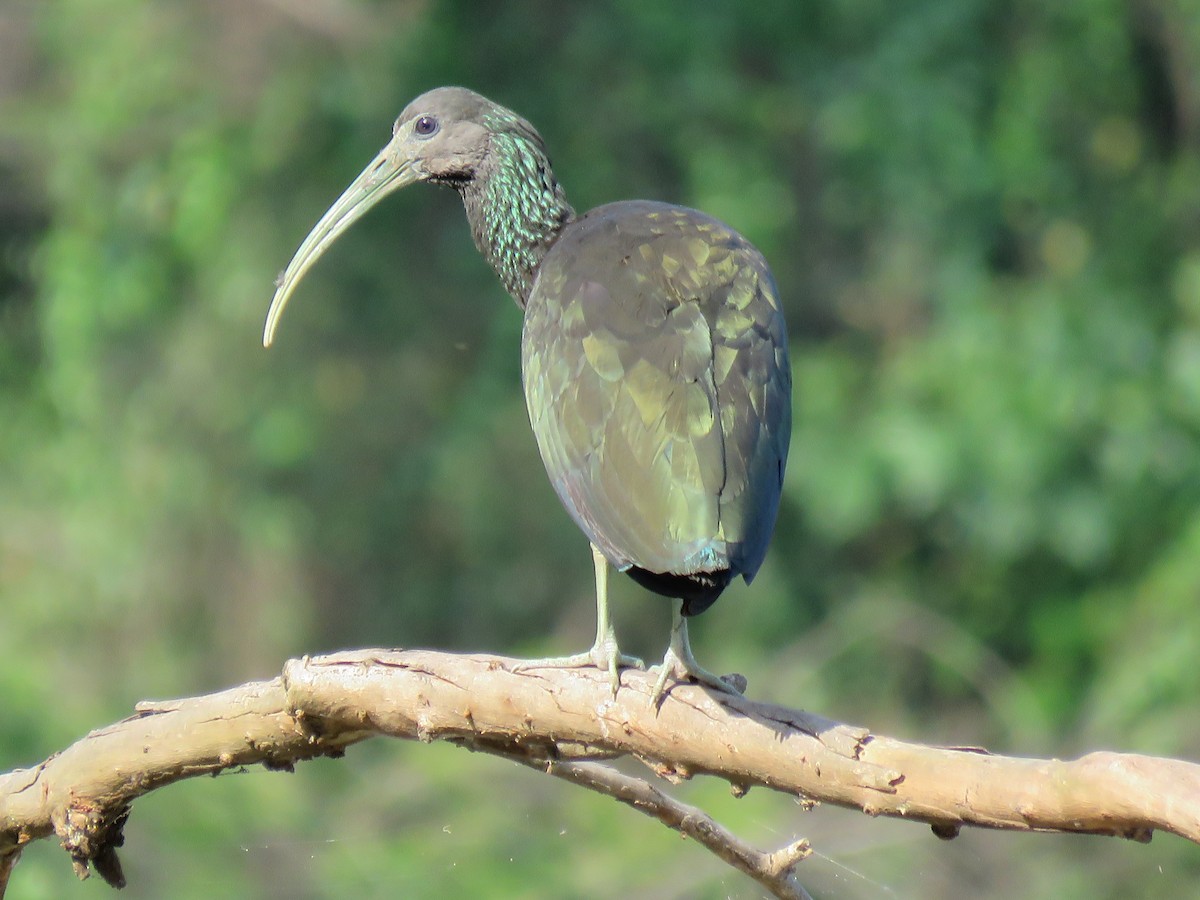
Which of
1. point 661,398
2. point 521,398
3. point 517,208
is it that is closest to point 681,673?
point 661,398

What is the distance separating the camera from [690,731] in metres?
2.98

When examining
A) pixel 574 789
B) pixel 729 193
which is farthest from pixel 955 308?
pixel 574 789

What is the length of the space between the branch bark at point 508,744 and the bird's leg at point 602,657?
0.03 meters

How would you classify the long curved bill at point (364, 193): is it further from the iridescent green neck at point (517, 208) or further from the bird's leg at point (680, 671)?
the bird's leg at point (680, 671)

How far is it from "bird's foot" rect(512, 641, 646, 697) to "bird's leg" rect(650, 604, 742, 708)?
8 centimetres

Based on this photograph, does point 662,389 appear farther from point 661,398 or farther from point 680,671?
point 680,671

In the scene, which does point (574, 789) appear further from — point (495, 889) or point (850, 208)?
point (850, 208)

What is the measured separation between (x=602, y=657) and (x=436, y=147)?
67.0 inches

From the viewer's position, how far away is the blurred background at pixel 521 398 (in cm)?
840

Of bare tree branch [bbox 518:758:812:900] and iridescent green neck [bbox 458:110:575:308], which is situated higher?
iridescent green neck [bbox 458:110:575:308]

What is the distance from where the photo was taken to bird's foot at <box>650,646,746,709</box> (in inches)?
122

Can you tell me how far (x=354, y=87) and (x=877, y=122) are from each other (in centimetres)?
266

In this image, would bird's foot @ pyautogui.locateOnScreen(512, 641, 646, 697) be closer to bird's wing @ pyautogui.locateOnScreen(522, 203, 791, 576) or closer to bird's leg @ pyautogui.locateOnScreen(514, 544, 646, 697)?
bird's leg @ pyautogui.locateOnScreen(514, 544, 646, 697)

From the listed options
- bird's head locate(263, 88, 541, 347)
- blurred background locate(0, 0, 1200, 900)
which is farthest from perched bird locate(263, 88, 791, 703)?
blurred background locate(0, 0, 1200, 900)
